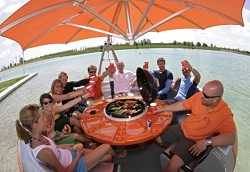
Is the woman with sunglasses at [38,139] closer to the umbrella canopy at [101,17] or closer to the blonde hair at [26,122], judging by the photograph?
the blonde hair at [26,122]

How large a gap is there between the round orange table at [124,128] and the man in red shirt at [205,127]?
0.32 meters

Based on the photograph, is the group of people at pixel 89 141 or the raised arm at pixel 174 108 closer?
the group of people at pixel 89 141

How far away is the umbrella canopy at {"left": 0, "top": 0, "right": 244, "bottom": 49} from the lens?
414 centimetres

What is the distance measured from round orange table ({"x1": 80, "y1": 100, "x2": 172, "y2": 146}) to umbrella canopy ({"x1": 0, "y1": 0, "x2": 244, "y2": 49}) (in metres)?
1.44

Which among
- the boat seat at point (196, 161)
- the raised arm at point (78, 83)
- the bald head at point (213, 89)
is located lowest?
the boat seat at point (196, 161)

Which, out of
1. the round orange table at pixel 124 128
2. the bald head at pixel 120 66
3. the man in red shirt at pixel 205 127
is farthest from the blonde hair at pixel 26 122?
the bald head at pixel 120 66

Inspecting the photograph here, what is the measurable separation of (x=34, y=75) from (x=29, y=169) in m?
22.0

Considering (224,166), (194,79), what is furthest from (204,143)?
(194,79)

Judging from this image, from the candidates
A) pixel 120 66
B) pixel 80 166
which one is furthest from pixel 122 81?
pixel 80 166

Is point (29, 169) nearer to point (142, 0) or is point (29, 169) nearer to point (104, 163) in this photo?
point (104, 163)

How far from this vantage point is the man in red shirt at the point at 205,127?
3.19 meters

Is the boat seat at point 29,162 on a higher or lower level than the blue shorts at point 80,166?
higher

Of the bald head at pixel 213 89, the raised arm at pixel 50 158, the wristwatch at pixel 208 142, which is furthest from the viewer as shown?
the wristwatch at pixel 208 142

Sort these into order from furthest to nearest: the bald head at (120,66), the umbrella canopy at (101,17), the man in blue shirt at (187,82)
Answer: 1. the bald head at (120,66)
2. the man in blue shirt at (187,82)
3. the umbrella canopy at (101,17)
